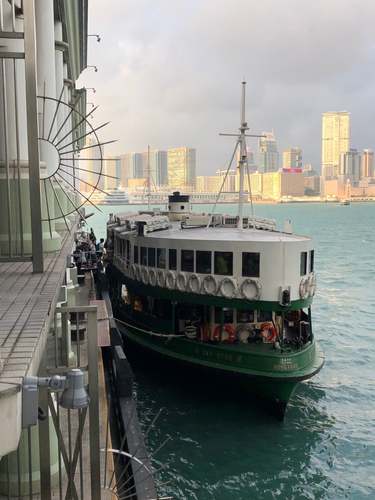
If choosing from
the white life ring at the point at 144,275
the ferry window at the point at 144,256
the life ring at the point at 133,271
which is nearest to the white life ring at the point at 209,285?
the white life ring at the point at 144,275

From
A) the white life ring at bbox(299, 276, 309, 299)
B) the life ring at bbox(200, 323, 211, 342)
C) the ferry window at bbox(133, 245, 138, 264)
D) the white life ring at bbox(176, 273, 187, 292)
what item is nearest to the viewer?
→ the white life ring at bbox(299, 276, 309, 299)

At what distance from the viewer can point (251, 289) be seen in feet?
48.8

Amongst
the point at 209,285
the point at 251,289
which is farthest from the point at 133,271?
the point at 251,289

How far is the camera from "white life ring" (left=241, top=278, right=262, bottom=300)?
584 inches

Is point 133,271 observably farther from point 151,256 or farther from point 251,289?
point 251,289

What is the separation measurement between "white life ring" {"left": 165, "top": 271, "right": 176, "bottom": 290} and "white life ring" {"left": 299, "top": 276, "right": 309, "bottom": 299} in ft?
12.2

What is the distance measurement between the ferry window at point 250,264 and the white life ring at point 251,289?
0.22m

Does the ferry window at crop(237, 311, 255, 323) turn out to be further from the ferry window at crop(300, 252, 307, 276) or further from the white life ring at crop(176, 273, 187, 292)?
the ferry window at crop(300, 252, 307, 276)

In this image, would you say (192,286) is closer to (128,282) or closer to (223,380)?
(223,380)

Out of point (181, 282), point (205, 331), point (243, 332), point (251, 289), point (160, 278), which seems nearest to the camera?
point (251, 289)

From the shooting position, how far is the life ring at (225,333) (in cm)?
1569

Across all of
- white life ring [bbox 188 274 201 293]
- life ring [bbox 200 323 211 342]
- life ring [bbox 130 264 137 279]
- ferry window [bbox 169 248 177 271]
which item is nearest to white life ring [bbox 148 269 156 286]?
ferry window [bbox 169 248 177 271]

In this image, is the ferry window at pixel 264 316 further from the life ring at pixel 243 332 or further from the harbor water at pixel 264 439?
the harbor water at pixel 264 439

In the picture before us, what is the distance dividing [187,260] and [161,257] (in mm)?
1275
